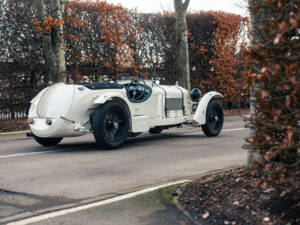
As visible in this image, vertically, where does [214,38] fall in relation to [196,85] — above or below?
above

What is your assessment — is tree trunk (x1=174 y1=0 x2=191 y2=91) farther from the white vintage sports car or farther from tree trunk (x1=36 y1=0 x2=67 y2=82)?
the white vintage sports car

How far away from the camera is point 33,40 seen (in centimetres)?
1536

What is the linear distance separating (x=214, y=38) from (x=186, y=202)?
16152 mm

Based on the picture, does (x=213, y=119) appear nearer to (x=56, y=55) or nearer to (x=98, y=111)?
(x=98, y=111)

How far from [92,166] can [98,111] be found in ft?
5.41

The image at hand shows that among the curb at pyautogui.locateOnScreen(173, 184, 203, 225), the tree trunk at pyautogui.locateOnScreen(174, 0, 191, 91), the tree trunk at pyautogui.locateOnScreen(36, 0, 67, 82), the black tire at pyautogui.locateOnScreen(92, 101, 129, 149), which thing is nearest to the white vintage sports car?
the black tire at pyautogui.locateOnScreen(92, 101, 129, 149)

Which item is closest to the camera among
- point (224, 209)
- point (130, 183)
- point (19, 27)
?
point (224, 209)

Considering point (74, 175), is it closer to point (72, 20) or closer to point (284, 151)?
point (284, 151)

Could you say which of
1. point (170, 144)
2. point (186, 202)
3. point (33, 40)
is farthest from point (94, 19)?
point (186, 202)

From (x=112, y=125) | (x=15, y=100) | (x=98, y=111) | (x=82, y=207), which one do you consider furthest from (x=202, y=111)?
(x=15, y=100)

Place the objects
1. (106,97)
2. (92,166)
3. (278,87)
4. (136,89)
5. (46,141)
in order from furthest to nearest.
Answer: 1. (136,89)
2. (46,141)
3. (106,97)
4. (92,166)
5. (278,87)

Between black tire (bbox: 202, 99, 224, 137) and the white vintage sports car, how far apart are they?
114cm

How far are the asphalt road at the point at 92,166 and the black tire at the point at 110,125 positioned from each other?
20cm

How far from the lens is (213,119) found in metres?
10.8
